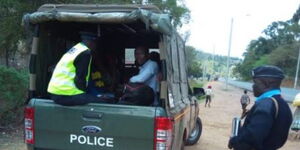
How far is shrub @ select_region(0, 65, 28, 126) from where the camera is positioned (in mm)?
8515

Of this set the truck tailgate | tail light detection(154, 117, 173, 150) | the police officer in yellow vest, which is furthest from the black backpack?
tail light detection(154, 117, 173, 150)

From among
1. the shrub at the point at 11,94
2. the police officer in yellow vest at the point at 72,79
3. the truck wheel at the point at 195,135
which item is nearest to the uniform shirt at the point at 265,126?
the police officer in yellow vest at the point at 72,79

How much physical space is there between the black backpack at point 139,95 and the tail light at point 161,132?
802 mm

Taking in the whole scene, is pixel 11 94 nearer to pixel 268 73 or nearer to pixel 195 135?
pixel 195 135

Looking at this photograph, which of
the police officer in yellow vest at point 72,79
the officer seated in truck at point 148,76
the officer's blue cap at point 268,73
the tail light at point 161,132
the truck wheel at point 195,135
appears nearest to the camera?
the officer's blue cap at point 268,73

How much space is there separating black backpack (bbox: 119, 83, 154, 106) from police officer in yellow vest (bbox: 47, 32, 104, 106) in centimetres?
46

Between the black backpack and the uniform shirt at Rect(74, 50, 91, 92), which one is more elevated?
the uniform shirt at Rect(74, 50, 91, 92)

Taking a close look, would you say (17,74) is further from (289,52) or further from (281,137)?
(289,52)

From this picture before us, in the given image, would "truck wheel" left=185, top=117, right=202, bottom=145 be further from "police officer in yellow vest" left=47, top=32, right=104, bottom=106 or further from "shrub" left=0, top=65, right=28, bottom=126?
"police officer in yellow vest" left=47, top=32, right=104, bottom=106

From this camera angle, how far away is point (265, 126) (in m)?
3.45

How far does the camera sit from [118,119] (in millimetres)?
4809

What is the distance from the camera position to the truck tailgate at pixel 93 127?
4.76m

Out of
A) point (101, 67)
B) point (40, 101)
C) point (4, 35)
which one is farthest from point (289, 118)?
point (4, 35)

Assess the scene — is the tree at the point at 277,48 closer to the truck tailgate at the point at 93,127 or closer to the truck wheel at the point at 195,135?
the truck wheel at the point at 195,135
